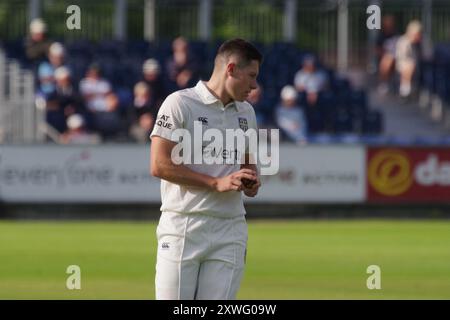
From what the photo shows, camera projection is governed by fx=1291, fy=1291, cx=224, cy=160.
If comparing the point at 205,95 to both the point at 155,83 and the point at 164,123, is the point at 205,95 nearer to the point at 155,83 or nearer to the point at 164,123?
the point at 164,123

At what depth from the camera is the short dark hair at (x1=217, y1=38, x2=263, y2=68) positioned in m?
8.44

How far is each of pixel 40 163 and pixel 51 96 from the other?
1.82 m

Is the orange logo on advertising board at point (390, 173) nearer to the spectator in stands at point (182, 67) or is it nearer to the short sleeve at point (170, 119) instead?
the spectator in stands at point (182, 67)

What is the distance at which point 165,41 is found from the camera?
108 feet

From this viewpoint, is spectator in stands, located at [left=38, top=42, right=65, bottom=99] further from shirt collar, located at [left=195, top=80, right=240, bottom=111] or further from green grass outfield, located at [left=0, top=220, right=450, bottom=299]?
shirt collar, located at [left=195, top=80, right=240, bottom=111]

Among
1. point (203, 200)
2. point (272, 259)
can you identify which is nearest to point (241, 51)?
point (203, 200)

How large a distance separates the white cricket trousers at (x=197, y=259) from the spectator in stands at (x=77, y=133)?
2016 cm

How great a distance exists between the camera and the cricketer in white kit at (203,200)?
8.38 meters

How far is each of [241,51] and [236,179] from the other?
0.87 metres

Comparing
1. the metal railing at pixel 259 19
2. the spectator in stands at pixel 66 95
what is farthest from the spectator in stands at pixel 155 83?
the metal railing at pixel 259 19

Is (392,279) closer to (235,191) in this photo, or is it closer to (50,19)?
(235,191)

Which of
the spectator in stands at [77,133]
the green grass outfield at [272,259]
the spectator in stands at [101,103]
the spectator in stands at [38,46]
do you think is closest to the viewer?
the green grass outfield at [272,259]

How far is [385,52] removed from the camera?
111 feet
